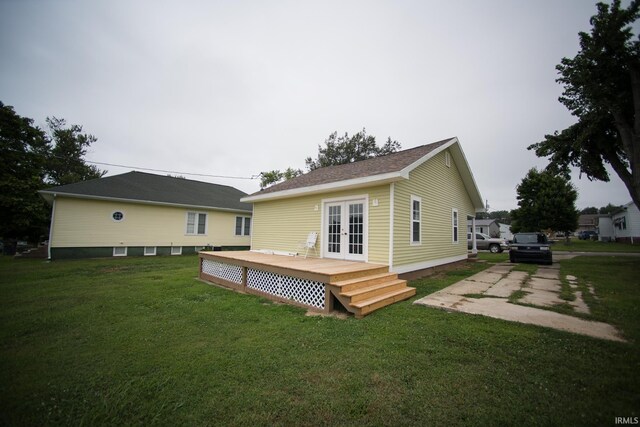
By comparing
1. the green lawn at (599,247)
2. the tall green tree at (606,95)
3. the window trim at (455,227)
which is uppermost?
the tall green tree at (606,95)

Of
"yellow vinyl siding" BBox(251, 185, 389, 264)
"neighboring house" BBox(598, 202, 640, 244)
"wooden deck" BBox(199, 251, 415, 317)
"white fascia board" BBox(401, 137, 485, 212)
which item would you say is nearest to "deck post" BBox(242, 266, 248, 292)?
"wooden deck" BBox(199, 251, 415, 317)

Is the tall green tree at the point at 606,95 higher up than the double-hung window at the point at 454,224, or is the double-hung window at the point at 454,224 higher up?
the tall green tree at the point at 606,95

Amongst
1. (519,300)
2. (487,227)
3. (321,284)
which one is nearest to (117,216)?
(321,284)

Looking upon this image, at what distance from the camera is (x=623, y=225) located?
86.5 ft

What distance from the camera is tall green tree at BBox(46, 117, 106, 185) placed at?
25.4m

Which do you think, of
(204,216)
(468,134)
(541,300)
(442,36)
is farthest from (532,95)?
(204,216)

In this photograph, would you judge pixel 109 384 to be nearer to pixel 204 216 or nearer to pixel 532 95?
pixel 204 216

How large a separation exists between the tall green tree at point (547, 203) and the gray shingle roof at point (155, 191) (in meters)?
28.0

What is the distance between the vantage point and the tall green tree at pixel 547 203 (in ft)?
75.5

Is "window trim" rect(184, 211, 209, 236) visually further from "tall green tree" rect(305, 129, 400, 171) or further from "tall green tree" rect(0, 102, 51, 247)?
→ "tall green tree" rect(305, 129, 400, 171)

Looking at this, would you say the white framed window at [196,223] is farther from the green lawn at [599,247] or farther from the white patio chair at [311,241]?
the green lawn at [599,247]

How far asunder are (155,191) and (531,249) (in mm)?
20880

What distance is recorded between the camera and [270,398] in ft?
7.32

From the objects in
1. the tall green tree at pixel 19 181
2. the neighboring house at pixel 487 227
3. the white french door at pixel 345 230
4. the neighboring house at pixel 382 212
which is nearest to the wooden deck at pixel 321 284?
the neighboring house at pixel 382 212
